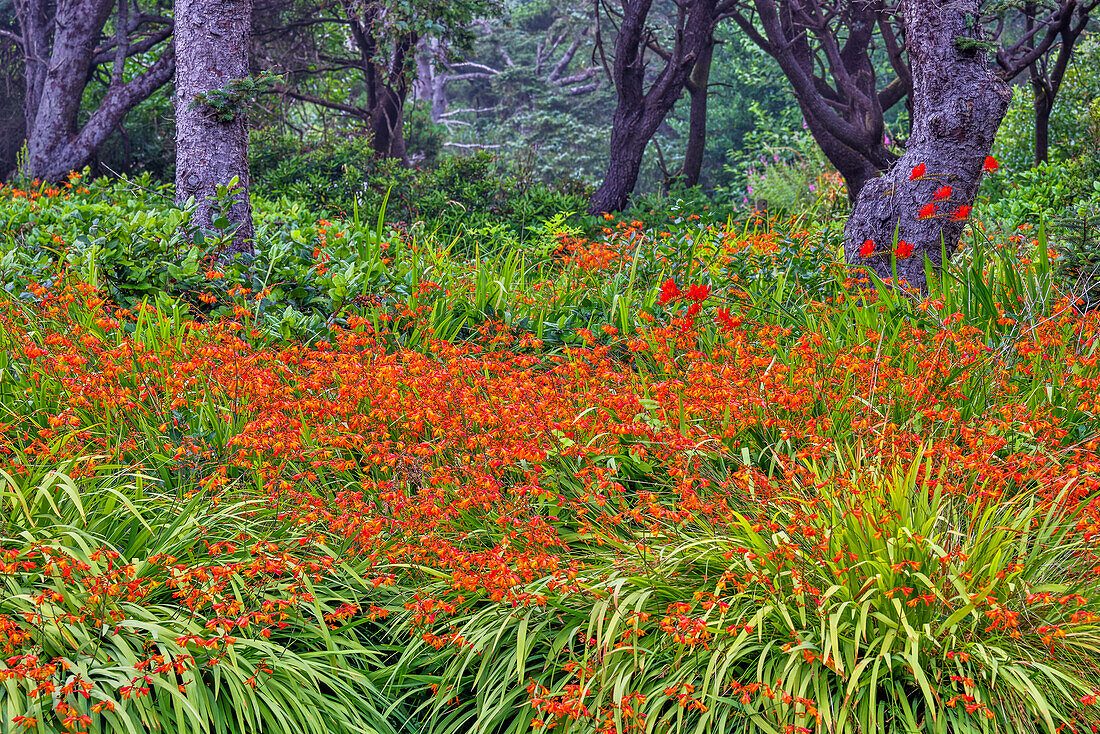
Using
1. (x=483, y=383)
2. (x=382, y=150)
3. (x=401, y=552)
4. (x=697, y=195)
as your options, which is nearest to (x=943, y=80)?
(x=483, y=383)

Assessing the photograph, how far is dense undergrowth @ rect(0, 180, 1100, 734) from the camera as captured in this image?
219cm

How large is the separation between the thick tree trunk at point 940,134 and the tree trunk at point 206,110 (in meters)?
4.16

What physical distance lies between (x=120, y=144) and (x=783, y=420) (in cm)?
1281

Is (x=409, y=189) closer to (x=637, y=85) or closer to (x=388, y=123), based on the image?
(x=388, y=123)

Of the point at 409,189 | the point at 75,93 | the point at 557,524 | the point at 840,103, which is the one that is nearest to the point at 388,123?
the point at 409,189

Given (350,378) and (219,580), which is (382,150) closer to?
(350,378)

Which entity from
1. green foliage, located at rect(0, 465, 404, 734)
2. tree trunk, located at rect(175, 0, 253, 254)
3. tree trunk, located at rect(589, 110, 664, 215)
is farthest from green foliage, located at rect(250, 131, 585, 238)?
green foliage, located at rect(0, 465, 404, 734)

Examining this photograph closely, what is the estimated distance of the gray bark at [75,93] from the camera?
1162 centimetres

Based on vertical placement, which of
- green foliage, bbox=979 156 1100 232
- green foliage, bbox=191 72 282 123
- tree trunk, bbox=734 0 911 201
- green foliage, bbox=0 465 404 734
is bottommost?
green foliage, bbox=0 465 404 734

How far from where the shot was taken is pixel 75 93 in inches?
466

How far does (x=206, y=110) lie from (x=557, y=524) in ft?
13.4

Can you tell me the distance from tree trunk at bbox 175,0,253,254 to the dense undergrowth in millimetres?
1366

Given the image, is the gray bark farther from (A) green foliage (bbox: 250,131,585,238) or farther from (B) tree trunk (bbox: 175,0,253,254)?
(B) tree trunk (bbox: 175,0,253,254)

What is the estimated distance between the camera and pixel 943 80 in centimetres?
523
